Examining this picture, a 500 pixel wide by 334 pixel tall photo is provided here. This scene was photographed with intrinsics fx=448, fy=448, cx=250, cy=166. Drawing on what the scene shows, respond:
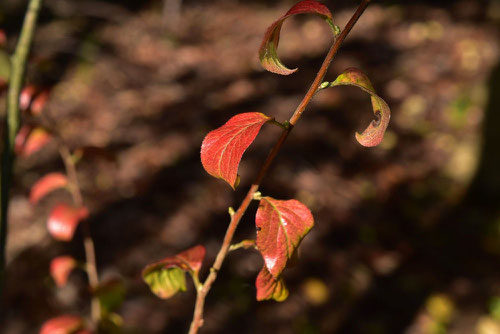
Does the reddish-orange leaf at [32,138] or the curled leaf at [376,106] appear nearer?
the curled leaf at [376,106]

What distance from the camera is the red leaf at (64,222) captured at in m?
1.09

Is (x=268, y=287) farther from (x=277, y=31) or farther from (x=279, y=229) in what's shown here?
(x=277, y=31)

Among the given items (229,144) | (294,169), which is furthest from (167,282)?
(294,169)

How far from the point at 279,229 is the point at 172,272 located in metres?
0.28

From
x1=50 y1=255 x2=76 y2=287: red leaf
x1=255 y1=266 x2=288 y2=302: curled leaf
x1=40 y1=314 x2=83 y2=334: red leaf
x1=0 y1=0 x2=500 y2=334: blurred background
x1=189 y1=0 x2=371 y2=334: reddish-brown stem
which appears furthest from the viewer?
x1=0 y1=0 x2=500 y2=334: blurred background

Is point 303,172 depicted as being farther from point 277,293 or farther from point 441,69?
point 277,293

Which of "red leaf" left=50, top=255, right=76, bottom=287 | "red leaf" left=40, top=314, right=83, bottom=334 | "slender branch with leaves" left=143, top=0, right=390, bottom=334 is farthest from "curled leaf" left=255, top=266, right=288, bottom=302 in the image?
"red leaf" left=50, top=255, right=76, bottom=287

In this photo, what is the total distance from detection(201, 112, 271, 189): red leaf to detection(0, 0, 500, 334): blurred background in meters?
0.67

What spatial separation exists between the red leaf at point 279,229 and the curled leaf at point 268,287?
5 centimetres

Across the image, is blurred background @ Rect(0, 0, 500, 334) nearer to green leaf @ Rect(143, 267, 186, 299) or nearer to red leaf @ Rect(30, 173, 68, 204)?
red leaf @ Rect(30, 173, 68, 204)

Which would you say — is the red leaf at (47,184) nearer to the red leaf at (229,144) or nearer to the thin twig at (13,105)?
the thin twig at (13,105)

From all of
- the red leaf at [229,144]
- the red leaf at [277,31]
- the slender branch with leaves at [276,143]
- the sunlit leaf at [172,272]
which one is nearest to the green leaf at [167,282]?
the sunlit leaf at [172,272]

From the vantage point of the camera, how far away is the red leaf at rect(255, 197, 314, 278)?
1.88 ft

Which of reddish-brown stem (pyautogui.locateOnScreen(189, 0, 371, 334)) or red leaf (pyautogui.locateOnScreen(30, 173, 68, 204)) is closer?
reddish-brown stem (pyautogui.locateOnScreen(189, 0, 371, 334))
